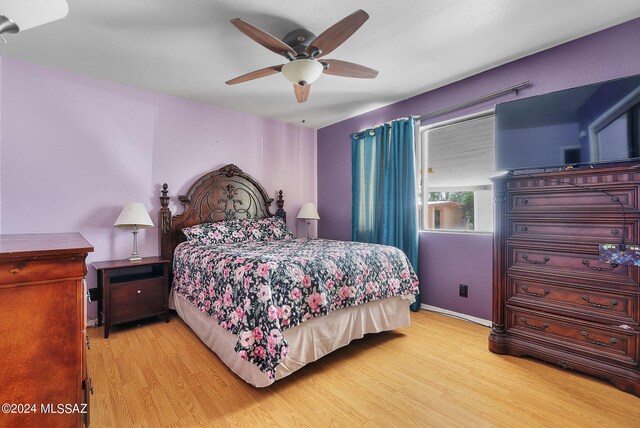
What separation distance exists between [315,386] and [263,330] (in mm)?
525

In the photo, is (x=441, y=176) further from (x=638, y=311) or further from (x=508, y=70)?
(x=638, y=311)

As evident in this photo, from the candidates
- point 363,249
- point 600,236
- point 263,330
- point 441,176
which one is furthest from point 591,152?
point 263,330

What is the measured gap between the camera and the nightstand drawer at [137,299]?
8.68 feet

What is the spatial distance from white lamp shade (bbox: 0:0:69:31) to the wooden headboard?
2224 millimetres

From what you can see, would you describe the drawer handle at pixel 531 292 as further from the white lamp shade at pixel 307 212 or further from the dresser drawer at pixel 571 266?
the white lamp shade at pixel 307 212

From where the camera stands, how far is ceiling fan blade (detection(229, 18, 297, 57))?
5.53 ft

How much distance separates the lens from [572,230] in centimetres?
197

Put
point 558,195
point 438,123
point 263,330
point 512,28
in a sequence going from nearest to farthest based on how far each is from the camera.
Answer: point 263,330 → point 558,195 → point 512,28 → point 438,123

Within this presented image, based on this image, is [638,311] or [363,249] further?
[363,249]

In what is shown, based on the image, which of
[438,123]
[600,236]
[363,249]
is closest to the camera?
[600,236]

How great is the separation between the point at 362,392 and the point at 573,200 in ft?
6.01

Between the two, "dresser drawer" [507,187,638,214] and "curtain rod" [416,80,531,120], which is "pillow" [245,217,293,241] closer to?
"curtain rod" [416,80,531,120]

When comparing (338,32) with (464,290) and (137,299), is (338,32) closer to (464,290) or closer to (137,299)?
(464,290)

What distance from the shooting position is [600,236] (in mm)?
1859
